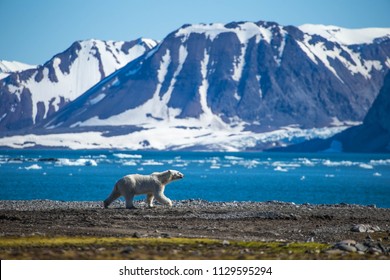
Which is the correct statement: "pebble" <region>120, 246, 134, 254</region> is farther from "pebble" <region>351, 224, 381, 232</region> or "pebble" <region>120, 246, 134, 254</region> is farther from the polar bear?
the polar bear

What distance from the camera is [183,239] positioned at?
23.5 meters

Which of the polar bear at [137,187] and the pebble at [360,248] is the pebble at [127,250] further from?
Answer: the polar bear at [137,187]

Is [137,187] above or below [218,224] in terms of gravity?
above

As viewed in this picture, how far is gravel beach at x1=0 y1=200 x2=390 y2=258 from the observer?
2473cm

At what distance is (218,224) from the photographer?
28.7 meters

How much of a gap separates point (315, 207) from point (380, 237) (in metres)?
12.3

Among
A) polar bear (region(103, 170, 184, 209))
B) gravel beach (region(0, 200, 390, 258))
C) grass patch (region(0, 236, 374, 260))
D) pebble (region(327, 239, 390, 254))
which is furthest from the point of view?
polar bear (region(103, 170, 184, 209))

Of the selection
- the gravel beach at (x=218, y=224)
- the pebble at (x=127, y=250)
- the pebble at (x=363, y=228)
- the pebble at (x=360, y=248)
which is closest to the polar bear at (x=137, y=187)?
the gravel beach at (x=218, y=224)

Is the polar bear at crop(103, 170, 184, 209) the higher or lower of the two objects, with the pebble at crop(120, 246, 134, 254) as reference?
higher

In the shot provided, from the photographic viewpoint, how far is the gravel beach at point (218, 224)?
2473 cm

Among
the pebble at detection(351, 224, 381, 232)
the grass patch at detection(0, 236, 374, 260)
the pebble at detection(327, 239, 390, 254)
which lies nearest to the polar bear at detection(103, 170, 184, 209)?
the pebble at detection(351, 224, 381, 232)

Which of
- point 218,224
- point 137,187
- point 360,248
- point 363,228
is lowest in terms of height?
point 218,224

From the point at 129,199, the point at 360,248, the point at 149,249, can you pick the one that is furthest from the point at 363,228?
the point at 129,199

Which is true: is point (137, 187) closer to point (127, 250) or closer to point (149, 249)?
point (149, 249)
